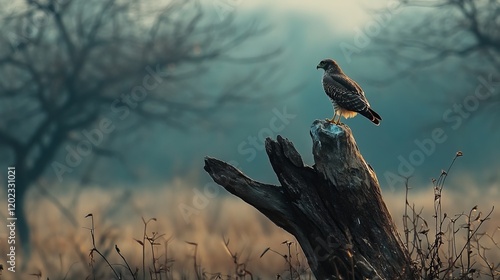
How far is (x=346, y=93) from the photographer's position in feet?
23.7

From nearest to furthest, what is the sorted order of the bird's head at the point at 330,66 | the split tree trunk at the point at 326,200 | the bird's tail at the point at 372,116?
1. the split tree trunk at the point at 326,200
2. the bird's tail at the point at 372,116
3. the bird's head at the point at 330,66

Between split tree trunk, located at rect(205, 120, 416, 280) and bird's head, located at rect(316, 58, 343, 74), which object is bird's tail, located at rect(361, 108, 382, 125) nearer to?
bird's head, located at rect(316, 58, 343, 74)

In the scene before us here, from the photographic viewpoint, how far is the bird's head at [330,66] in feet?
25.6

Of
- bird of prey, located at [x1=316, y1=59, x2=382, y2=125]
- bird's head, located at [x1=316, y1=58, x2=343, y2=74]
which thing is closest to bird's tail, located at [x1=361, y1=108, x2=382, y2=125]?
bird of prey, located at [x1=316, y1=59, x2=382, y2=125]

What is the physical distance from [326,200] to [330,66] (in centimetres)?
260

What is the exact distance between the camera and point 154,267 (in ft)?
16.7

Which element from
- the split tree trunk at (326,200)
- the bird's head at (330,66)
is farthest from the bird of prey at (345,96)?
the split tree trunk at (326,200)

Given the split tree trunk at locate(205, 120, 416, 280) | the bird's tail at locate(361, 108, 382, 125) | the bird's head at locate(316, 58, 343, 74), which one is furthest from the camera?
the bird's head at locate(316, 58, 343, 74)

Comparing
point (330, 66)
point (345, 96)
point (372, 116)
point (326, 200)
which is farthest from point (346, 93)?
point (326, 200)

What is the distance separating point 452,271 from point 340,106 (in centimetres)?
250

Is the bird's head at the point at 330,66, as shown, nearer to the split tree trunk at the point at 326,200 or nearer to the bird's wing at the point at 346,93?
the bird's wing at the point at 346,93

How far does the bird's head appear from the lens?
25.6 ft

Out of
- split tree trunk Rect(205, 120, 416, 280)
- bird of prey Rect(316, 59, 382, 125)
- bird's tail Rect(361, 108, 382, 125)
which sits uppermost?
bird of prey Rect(316, 59, 382, 125)

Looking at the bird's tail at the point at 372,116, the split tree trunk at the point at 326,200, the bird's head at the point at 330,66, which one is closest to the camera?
the split tree trunk at the point at 326,200
